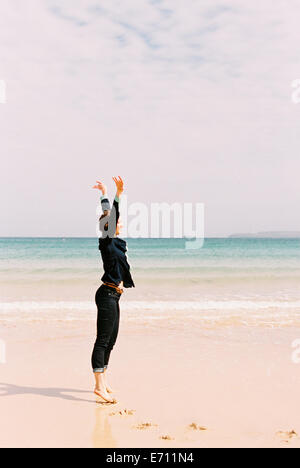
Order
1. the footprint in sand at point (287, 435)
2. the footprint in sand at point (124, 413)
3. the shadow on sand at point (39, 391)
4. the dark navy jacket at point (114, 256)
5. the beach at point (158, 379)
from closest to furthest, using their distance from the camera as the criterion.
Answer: the footprint in sand at point (287, 435), the beach at point (158, 379), the footprint in sand at point (124, 413), the dark navy jacket at point (114, 256), the shadow on sand at point (39, 391)

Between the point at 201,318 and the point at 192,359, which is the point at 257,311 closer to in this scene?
the point at 201,318

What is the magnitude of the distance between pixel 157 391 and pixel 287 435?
5.99ft

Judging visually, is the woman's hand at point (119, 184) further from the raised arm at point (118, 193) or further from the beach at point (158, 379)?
the beach at point (158, 379)

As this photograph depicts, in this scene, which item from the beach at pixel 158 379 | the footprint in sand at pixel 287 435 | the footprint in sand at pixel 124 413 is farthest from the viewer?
the footprint in sand at pixel 124 413

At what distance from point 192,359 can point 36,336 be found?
3.56m

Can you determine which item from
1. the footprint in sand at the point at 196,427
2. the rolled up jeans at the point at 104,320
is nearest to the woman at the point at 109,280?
the rolled up jeans at the point at 104,320

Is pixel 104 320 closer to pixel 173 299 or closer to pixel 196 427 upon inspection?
pixel 196 427

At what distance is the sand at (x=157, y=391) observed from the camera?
429cm

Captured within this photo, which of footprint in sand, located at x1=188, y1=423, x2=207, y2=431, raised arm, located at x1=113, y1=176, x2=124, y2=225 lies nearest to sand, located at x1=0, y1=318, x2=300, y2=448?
footprint in sand, located at x1=188, y1=423, x2=207, y2=431

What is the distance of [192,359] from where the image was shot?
7168mm

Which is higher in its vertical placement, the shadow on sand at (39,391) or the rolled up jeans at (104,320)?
the rolled up jeans at (104,320)

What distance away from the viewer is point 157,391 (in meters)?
5.62

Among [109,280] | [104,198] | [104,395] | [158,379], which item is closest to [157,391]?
[158,379]
